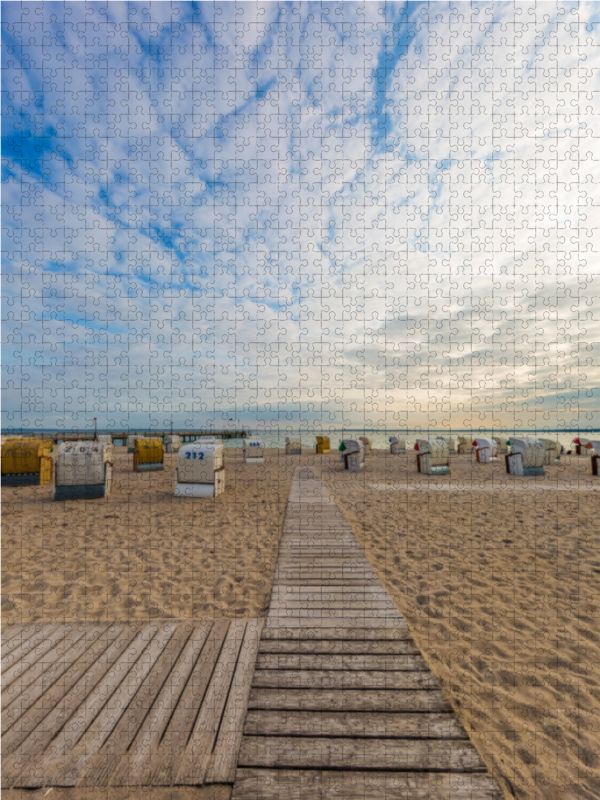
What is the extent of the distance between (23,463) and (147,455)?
5276 mm

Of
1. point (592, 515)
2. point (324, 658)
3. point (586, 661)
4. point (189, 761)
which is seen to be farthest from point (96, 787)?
point (592, 515)

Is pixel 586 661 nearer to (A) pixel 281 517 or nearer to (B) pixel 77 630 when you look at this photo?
(B) pixel 77 630

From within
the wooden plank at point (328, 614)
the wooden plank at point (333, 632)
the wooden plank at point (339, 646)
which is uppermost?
the wooden plank at point (339, 646)

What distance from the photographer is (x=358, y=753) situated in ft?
6.88

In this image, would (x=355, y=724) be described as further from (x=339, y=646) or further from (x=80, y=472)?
(x=80, y=472)

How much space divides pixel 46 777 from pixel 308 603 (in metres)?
2.47

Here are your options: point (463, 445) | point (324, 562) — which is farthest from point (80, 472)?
point (463, 445)

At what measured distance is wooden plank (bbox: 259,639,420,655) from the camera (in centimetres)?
307

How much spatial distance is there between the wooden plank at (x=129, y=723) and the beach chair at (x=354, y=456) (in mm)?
16120

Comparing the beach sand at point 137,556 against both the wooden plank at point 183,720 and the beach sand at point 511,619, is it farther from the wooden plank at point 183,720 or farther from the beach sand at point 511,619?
the beach sand at point 511,619

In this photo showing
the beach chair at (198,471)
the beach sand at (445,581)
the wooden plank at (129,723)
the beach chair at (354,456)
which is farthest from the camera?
the beach chair at (354,456)

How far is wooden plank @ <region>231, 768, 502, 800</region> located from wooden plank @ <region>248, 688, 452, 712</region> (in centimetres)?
43

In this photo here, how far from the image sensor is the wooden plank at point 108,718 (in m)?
2.15

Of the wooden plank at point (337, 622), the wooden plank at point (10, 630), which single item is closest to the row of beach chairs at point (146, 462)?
the wooden plank at point (10, 630)
